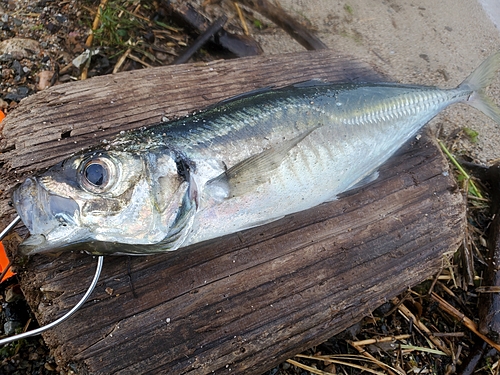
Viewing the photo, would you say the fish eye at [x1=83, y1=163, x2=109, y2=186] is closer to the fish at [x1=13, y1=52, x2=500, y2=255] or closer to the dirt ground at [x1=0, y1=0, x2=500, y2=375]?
the fish at [x1=13, y1=52, x2=500, y2=255]

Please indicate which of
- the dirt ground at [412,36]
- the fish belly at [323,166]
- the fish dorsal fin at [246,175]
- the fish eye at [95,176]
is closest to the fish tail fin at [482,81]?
the fish belly at [323,166]

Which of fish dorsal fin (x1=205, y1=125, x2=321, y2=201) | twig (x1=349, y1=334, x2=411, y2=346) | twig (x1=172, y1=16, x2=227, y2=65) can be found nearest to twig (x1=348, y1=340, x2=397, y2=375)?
twig (x1=349, y1=334, x2=411, y2=346)

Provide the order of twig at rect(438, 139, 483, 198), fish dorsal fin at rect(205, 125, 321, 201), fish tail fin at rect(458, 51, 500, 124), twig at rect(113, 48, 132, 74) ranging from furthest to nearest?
twig at rect(113, 48, 132, 74) → twig at rect(438, 139, 483, 198) → fish tail fin at rect(458, 51, 500, 124) → fish dorsal fin at rect(205, 125, 321, 201)

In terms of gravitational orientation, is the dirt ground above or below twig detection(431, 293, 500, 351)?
above

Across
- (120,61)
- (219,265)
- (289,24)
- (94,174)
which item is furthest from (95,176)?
(289,24)

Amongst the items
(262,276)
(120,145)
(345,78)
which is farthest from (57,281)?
(345,78)

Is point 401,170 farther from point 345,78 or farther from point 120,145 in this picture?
point 120,145

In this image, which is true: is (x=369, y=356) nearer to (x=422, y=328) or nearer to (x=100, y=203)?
(x=422, y=328)
